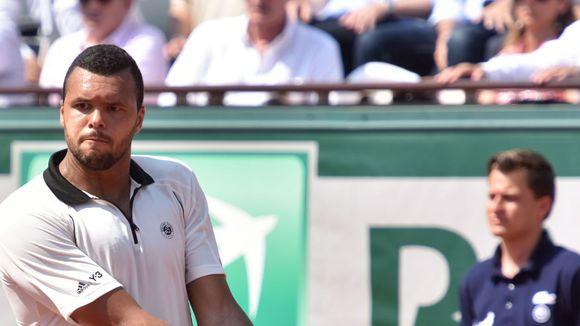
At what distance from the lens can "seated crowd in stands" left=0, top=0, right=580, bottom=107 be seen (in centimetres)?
632

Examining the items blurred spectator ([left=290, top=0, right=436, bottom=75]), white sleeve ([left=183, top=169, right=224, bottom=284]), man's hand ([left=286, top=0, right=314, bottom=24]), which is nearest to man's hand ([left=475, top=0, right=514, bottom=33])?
blurred spectator ([left=290, top=0, right=436, bottom=75])

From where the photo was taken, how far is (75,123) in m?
3.39

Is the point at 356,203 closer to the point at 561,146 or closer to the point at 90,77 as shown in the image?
the point at 561,146

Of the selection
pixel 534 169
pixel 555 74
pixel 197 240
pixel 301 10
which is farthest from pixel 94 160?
pixel 301 10

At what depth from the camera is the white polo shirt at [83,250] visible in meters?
3.40

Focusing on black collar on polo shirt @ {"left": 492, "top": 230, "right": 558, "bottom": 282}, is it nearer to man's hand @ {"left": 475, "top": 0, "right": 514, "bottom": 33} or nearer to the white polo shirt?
the white polo shirt

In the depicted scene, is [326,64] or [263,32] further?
[263,32]

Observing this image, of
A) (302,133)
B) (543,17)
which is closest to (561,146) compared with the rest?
(543,17)

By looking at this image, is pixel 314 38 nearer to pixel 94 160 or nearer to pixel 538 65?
pixel 538 65

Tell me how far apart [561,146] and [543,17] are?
77 centimetres

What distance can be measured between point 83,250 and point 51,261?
0.10 meters

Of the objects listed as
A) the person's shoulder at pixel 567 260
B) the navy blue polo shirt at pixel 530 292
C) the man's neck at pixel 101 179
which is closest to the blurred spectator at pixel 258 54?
the navy blue polo shirt at pixel 530 292

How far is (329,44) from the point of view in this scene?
266 inches

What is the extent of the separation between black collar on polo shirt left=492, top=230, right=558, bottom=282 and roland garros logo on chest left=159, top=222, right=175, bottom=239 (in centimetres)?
173
